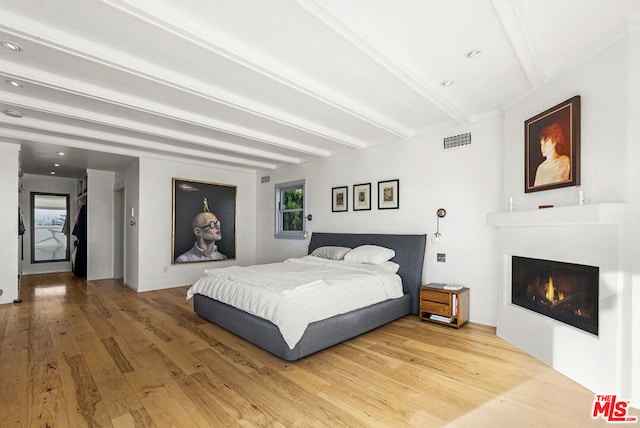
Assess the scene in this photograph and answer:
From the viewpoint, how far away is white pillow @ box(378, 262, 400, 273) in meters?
4.09

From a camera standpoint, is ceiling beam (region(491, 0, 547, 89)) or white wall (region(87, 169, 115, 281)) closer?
ceiling beam (region(491, 0, 547, 89))

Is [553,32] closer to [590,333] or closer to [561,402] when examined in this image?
[590,333]

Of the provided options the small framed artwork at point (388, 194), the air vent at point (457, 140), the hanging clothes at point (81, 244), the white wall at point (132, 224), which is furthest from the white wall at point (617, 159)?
the hanging clothes at point (81, 244)

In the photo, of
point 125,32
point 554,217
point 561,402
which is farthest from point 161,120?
point 561,402

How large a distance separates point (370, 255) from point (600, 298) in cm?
241

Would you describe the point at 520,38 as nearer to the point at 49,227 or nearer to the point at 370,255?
the point at 370,255

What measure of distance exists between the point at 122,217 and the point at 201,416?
6.39m

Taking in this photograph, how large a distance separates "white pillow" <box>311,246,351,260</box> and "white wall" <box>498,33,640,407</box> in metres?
2.69

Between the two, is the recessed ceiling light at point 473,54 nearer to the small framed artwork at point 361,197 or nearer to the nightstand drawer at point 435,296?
the nightstand drawer at point 435,296

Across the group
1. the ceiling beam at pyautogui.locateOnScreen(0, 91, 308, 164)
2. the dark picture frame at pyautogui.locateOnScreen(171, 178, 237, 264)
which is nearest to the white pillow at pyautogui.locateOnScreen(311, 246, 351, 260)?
the ceiling beam at pyautogui.locateOnScreen(0, 91, 308, 164)

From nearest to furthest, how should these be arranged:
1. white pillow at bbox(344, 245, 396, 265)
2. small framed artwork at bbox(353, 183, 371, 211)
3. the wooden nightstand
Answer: the wooden nightstand → white pillow at bbox(344, 245, 396, 265) → small framed artwork at bbox(353, 183, 371, 211)

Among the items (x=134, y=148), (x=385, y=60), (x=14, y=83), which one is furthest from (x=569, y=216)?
(x=134, y=148)

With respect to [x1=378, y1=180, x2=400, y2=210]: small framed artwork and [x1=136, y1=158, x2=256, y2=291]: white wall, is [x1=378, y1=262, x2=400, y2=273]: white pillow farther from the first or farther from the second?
[x1=136, y1=158, x2=256, y2=291]: white wall

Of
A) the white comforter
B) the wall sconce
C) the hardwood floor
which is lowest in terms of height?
the hardwood floor
